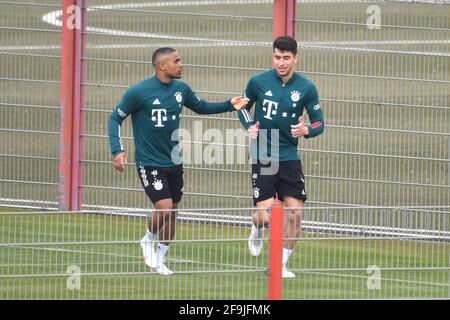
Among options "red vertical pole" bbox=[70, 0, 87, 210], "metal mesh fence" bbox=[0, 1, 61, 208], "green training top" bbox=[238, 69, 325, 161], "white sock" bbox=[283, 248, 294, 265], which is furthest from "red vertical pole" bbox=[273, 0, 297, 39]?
"white sock" bbox=[283, 248, 294, 265]

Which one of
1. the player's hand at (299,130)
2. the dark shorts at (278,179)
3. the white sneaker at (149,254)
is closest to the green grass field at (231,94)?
the dark shorts at (278,179)

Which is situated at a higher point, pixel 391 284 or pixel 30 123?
pixel 30 123

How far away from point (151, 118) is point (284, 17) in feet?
10.1

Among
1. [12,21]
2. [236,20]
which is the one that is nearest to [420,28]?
[236,20]

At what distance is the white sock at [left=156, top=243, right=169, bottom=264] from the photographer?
11.5m

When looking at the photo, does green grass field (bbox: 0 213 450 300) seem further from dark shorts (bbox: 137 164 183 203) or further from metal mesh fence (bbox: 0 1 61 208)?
metal mesh fence (bbox: 0 1 61 208)

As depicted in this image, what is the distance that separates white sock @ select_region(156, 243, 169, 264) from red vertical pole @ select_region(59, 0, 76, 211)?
18.1 feet

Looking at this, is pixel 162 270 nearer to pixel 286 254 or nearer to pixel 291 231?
pixel 286 254

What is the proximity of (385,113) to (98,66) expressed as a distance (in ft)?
10.3

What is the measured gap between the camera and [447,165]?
1623 cm

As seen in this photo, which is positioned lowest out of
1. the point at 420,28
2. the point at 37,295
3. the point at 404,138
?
the point at 37,295

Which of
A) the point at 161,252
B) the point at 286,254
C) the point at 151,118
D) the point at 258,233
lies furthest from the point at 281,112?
the point at 258,233

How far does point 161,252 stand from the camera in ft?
38.2
